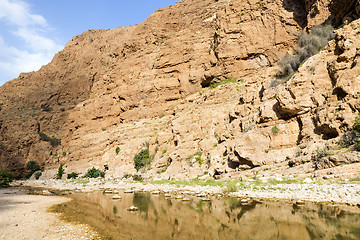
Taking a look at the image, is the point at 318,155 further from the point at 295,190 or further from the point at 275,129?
the point at 275,129

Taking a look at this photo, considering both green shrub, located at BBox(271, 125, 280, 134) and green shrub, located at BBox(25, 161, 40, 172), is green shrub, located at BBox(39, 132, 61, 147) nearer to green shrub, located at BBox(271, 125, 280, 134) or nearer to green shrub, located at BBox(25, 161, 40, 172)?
green shrub, located at BBox(25, 161, 40, 172)

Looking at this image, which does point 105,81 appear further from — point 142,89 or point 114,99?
point 142,89

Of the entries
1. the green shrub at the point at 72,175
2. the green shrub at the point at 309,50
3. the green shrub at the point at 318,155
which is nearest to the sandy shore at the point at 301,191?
the green shrub at the point at 318,155

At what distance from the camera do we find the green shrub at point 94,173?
34.0m

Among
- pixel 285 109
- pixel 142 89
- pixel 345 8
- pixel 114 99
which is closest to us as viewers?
A: pixel 285 109

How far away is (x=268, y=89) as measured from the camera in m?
21.1

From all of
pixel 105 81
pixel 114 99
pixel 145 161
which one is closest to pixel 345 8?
pixel 145 161

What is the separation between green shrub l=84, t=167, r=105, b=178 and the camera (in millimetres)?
33956

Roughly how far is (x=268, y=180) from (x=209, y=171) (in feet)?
22.7

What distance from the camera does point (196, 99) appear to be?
34.0 metres

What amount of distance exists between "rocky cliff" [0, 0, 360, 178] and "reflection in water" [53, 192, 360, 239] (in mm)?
5259

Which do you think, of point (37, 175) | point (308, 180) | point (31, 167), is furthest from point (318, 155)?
point (31, 167)

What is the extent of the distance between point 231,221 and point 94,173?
3097 cm

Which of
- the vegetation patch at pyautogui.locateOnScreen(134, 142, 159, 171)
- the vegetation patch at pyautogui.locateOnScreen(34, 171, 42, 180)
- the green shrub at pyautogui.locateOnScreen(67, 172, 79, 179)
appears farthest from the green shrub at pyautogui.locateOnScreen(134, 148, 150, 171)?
the vegetation patch at pyautogui.locateOnScreen(34, 171, 42, 180)
